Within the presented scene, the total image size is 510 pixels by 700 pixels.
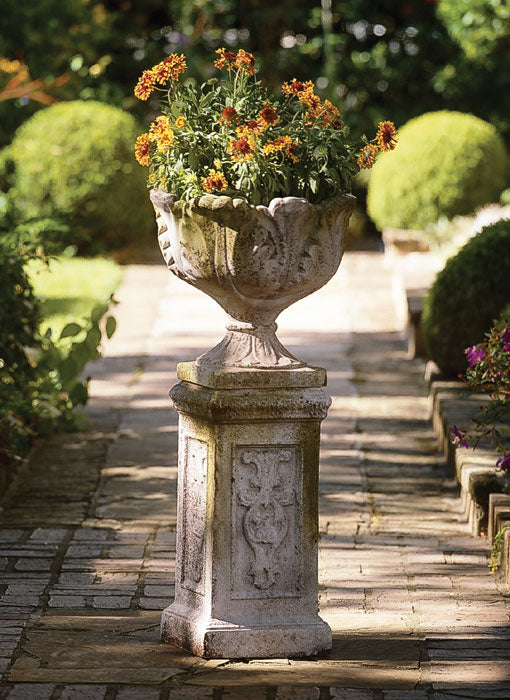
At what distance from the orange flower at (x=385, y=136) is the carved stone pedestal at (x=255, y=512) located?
0.76 metres

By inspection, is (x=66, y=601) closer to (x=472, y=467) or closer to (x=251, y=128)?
(x=251, y=128)

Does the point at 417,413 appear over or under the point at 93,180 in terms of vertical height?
under

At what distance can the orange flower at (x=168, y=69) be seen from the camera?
404 centimetres

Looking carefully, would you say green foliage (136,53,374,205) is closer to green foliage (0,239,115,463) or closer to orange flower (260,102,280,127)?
orange flower (260,102,280,127)

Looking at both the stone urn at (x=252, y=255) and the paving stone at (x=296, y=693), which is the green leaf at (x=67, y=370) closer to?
the stone urn at (x=252, y=255)

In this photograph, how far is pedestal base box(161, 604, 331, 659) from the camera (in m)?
4.01

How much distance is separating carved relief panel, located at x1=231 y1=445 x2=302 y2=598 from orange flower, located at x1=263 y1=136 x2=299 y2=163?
3.01 feet

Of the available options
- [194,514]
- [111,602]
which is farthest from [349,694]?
[111,602]

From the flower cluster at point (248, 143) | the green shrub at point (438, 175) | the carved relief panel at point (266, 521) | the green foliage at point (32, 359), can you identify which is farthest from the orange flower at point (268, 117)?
the green shrub at point (438, 175)

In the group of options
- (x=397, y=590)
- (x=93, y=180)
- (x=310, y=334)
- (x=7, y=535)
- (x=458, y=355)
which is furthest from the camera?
(x=93, y=180)

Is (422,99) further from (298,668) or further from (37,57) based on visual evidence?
(298,668)

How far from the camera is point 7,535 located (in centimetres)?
544

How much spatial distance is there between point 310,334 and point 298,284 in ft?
19.5

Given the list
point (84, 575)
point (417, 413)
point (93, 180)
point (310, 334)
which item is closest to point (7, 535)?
point (84, 575)
